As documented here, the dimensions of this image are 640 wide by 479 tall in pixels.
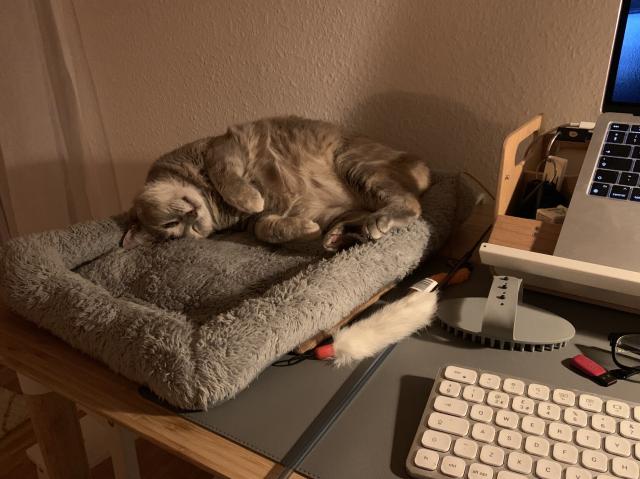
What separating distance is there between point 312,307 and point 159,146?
4.13ft

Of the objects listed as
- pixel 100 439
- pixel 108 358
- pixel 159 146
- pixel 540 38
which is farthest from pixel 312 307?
pixel 159 146

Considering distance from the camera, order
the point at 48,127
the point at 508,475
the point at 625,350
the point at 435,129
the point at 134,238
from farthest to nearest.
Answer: the point at 48,127 < the point at 435,129 < the point at 134,238 < the point at 625,350 < the point at 508,475

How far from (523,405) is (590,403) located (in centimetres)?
7

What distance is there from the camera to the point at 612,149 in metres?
0.75

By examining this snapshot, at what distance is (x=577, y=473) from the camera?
462 mm

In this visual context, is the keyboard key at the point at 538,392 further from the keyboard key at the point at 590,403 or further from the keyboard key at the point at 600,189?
the keyboard key at the point at 600,189

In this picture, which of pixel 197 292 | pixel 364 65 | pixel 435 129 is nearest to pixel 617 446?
pixel 197 292

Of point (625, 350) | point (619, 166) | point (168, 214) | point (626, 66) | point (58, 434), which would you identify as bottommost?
point (58, 434)

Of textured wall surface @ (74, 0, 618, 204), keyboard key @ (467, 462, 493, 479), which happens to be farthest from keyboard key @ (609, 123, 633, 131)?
keyboard key @ (467, 462, 493, 479)

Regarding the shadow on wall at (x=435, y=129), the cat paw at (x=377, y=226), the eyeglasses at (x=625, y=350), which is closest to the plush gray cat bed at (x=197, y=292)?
the cat paw at (x=377, y=226)

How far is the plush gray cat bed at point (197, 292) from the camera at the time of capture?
1.94 feet

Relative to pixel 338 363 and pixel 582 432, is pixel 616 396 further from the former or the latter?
pixel 338 363

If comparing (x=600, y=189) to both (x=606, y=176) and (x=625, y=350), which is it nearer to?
(x=606, y=176)

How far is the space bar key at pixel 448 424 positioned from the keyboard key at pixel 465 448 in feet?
0.04
